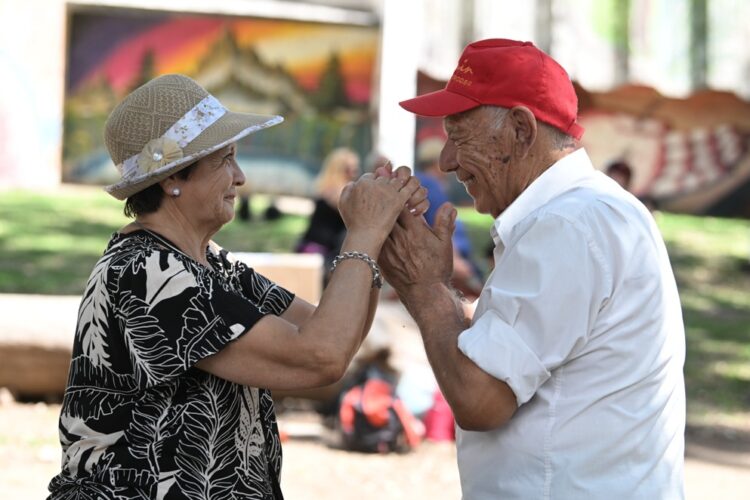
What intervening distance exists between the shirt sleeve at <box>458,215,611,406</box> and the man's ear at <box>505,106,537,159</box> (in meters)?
0.27

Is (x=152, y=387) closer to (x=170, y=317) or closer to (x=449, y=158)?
(x=170, y=317)

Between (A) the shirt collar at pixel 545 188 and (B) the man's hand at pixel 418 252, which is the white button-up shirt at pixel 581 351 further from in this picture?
(B) the man's hand at pixel 418 252

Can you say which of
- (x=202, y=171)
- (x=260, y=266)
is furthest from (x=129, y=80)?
(x=202, y=171)

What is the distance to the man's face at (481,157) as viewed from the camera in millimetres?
2631

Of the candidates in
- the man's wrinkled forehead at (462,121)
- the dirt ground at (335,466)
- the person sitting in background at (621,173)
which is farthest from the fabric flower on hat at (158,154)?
the person sitting in background at (621,173)

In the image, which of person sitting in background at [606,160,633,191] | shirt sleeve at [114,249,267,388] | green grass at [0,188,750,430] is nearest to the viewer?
shirt sleeve at [114,249,267,388]

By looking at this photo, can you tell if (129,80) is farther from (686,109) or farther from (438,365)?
(438,365)

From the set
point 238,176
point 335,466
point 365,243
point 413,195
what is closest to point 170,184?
point 238,176

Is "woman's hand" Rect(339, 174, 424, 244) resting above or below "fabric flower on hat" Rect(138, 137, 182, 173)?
below

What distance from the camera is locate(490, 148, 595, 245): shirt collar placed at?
A: 257cm

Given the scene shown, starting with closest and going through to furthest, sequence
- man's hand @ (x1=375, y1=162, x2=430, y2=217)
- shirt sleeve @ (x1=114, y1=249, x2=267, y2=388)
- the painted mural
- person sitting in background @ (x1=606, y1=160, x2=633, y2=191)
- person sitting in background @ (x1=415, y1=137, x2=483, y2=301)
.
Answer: shirt sleeve @ (x1=114, y1=249, x2=267, y2=388), man's hand @ (x1=375, y1=162, x2=430, y2=217), person sitting in background @ (x1=415, y1=137, x2=483, y2=301), person sitting in background @ (x1=606, y1=160, x2=633, y2=191), the painted mural

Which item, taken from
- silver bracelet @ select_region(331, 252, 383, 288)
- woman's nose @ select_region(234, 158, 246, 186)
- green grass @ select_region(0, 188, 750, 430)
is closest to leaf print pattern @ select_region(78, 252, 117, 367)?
woman's nose @ select_region(234, 158, 246, 186)

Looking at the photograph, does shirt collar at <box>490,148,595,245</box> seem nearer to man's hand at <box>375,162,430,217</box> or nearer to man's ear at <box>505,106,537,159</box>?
man's ear at <box>505,106,537,159</box>

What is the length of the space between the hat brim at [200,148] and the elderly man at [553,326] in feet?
1.54
